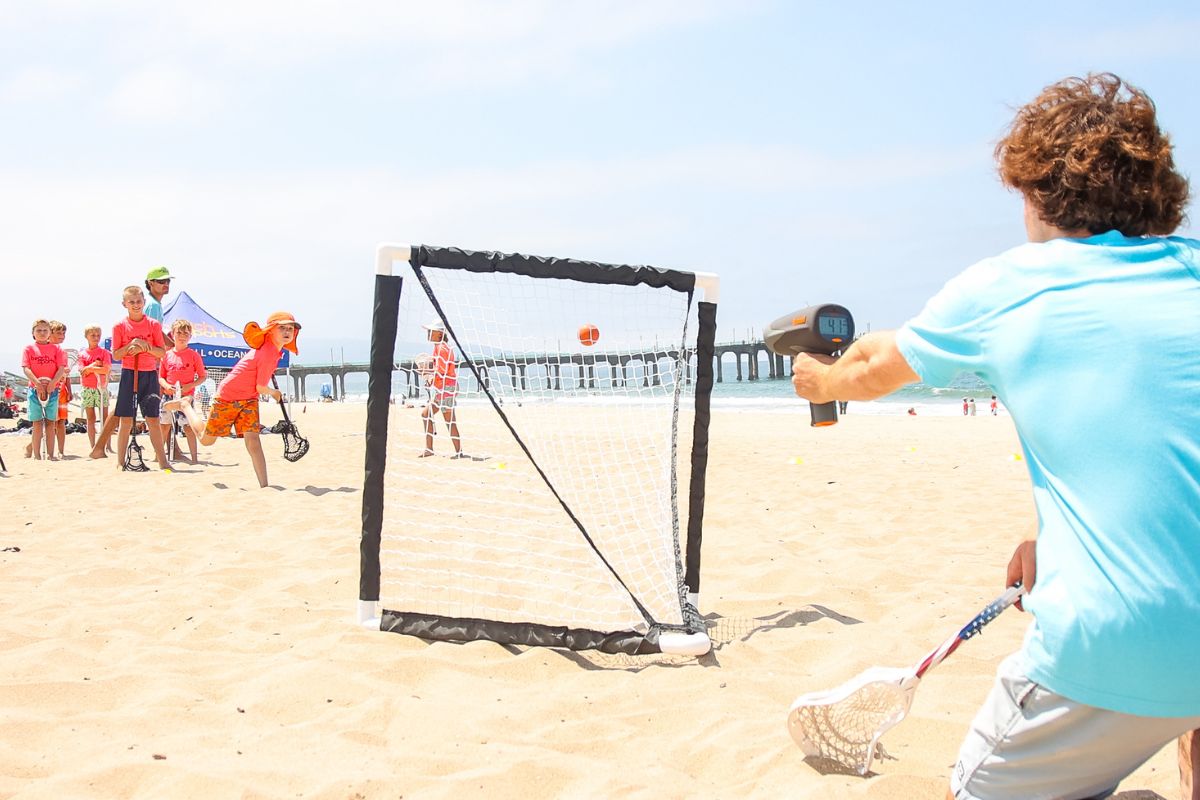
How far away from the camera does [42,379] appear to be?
9.59 m

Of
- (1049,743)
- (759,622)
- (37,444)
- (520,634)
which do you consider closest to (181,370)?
(37,444)

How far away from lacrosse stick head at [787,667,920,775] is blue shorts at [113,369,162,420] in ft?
25.1

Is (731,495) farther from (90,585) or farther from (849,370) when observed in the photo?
(849,370)

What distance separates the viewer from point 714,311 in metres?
3.50

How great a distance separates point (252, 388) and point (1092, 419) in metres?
6.73

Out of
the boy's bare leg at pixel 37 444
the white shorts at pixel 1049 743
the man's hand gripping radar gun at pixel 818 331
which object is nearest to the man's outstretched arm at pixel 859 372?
the man's hand gripping radar gun at pixel 818 331

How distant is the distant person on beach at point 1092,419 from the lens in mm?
1258

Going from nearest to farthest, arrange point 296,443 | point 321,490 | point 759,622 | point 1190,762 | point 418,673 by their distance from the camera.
Answer: point 1190,762, point 418,673, point 759,622, point 321,490, point 296,443

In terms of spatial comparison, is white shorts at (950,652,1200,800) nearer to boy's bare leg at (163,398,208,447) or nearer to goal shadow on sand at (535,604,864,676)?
goal shadow on sand at (535,604,864,676)

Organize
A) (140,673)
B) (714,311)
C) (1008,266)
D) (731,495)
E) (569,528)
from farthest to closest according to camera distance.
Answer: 1. (731,495)
2. (569,528)
3. (714,311)
4. (140,673)
5. (1008,266)

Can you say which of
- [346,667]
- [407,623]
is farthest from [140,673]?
[407,623]

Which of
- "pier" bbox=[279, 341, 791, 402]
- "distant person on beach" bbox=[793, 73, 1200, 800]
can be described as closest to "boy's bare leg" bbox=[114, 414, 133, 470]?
"pier" bbox=[279, 341, 791, 402]

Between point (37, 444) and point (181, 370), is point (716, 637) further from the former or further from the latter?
point (37, 444)

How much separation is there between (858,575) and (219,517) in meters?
4.03
